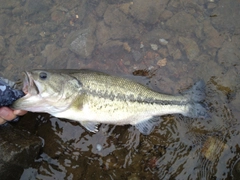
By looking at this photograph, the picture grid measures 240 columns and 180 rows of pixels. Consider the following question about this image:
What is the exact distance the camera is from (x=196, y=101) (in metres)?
3.99

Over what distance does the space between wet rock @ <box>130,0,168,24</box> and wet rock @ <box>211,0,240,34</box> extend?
3.47 feet

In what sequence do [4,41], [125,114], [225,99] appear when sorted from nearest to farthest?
[125,114] < [225,99] < [4,41]

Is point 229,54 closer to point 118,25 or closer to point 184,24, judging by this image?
point 184,24

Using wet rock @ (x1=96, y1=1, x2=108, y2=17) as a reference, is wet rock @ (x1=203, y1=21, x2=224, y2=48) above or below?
below

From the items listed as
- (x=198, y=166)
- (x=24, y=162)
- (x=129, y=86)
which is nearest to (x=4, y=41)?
(x=24, y=162)

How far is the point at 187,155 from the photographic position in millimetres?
4148

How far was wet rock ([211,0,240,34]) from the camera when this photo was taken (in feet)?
15.4

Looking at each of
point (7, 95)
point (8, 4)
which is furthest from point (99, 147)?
point (8, 4)

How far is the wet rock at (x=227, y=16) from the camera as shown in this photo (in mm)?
4688

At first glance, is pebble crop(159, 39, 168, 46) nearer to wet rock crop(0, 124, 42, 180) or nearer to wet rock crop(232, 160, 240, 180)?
wet rock crop(232, 160, 240, 180)

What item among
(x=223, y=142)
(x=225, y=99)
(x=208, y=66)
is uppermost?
(x=208, y=66)

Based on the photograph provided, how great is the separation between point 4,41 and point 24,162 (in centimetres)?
242

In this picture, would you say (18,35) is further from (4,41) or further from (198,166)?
(198,166)

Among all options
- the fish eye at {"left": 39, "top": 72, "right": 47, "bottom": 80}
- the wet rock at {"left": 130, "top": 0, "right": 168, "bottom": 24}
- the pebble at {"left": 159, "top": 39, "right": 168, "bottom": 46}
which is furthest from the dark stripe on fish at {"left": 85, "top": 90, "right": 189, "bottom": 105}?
the wet rock at {"left": 130, "top": 0, "right": 168, "bottom": 24}
